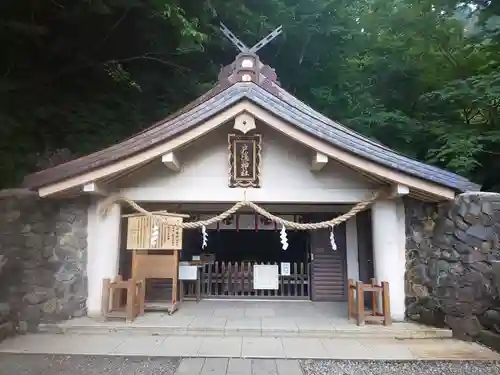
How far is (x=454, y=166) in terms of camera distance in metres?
9.47

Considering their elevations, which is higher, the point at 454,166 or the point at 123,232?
the point at 454,166

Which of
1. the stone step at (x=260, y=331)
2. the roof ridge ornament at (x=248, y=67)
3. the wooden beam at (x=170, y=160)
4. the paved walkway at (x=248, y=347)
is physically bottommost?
the paved walkway at (x=248, y=347)

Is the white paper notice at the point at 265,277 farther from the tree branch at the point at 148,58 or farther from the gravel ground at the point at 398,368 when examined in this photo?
the tree branch at the point at 148,58

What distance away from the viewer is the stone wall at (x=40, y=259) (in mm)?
6473

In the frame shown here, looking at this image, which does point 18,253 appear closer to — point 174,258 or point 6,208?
point 6,208

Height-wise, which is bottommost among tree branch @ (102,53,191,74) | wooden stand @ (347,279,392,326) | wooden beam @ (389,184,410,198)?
wooden stand @ (347,279,392,326)

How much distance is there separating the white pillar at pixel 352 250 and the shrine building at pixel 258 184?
0.02 m

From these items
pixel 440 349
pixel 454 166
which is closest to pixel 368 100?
pixel 454 166

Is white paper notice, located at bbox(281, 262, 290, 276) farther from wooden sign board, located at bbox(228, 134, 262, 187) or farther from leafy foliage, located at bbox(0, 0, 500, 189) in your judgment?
leafy foliage, located at bbox(0, 0, 500, 189)

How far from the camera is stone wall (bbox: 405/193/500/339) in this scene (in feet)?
20.4

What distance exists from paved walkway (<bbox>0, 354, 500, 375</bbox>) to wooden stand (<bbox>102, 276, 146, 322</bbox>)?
4.64 feet

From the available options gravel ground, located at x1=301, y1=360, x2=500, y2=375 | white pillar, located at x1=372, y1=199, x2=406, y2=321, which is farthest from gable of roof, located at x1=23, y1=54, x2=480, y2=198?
gravel ground, located at x1=301, y1=360, x2=500, y2=375

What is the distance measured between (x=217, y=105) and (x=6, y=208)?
398cm

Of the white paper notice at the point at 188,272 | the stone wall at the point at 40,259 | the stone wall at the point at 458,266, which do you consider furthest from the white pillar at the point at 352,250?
the stone wall at the point at 40,259
